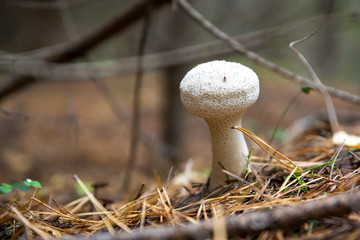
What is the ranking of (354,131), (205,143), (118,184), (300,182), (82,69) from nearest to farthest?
(300,182) < (354,131) < (82,69) < (118,184) < (205,143)

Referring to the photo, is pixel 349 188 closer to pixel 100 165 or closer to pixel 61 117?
pixel 100 165

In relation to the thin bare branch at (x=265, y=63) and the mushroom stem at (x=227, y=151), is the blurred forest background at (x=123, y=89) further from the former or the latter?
the mushroom stem at (x=227, y=151)

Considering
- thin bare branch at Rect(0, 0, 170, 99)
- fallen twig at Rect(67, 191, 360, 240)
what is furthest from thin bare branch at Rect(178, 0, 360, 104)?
fallen twig at Rect(67, 191, 360, 240)

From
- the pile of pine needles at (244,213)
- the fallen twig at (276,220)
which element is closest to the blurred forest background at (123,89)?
the pile of pine needles at (244,213)

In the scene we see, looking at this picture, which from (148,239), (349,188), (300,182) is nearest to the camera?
(148,239)

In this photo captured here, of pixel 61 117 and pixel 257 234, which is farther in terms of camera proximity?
pixel 61 117

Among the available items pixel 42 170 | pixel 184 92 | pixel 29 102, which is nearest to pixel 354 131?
pixel 184 92
